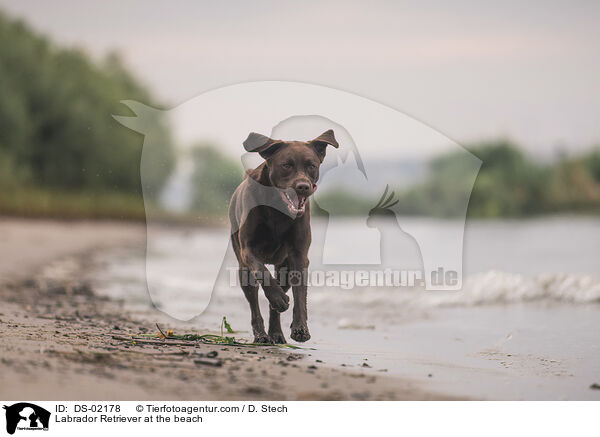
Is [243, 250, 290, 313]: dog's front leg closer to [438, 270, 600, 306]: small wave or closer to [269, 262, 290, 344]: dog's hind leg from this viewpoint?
[269, 262, 290, 344]: dog's hind leg

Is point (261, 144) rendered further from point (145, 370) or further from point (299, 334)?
point (145, 370)

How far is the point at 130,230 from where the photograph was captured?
26391 millimetres

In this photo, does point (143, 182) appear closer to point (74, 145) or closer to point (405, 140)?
point (405, 140)

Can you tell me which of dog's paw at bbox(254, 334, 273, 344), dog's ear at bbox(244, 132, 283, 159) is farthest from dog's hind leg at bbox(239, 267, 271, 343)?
dog's ear at bbox(244, 132, 283, 159)

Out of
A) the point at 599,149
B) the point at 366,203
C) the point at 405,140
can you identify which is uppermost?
the point at 599,149

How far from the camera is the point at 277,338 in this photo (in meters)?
4.84

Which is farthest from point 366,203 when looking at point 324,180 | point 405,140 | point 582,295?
point 582,295

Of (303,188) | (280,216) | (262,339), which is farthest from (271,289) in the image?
(303,188)

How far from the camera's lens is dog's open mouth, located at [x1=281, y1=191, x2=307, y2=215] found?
4.18 metres

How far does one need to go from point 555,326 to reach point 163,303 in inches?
179
